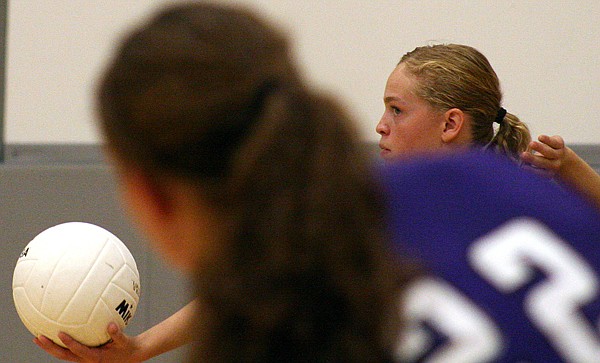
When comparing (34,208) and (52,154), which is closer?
(34,208)

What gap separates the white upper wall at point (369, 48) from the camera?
3938mm

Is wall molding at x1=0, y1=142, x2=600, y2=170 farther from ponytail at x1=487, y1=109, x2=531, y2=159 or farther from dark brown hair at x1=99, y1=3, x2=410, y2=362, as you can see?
dark brown hair at x1=99, y1=3, x2=410, y2=362

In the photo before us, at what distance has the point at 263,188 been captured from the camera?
900mm

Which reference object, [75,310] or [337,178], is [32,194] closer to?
[75,310]

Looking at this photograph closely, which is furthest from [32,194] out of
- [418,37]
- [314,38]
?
[418,37]

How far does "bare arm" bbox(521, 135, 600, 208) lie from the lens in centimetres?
232

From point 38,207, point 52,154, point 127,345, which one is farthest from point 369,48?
point 127,345

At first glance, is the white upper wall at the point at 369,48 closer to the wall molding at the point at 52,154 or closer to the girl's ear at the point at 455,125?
the wall molding at the point at 52,154

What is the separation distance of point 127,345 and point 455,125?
37.7 inches

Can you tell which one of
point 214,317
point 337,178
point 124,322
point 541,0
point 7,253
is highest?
point 337,178

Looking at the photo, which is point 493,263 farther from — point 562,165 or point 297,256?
point 562,165

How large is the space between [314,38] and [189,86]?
3159mm

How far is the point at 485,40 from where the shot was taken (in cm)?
395

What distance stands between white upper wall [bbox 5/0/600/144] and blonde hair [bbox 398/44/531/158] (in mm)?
1409
